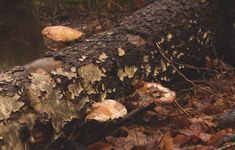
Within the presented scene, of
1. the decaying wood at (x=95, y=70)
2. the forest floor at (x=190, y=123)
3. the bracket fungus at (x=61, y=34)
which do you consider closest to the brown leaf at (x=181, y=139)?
the forest floor at (x=190, y=123)

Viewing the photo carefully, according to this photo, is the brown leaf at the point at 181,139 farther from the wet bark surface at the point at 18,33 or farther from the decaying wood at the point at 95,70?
the wet bark surface at the point at 18,33

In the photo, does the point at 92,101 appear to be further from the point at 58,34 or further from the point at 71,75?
the point at 58,34

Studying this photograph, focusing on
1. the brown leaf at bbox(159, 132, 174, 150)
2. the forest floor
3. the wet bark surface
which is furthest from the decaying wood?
the wet bark surface

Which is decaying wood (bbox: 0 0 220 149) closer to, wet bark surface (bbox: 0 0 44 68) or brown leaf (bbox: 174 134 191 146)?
brown leaf (bbox: 174 134 191 146)

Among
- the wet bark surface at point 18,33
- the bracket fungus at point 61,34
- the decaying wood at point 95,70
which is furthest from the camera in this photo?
the wet bark surface at point 18,33

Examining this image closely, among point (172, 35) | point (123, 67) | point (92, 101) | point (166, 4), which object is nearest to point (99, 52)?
point (123, 67)

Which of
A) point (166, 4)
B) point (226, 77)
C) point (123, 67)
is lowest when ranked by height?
point (226, 77)
